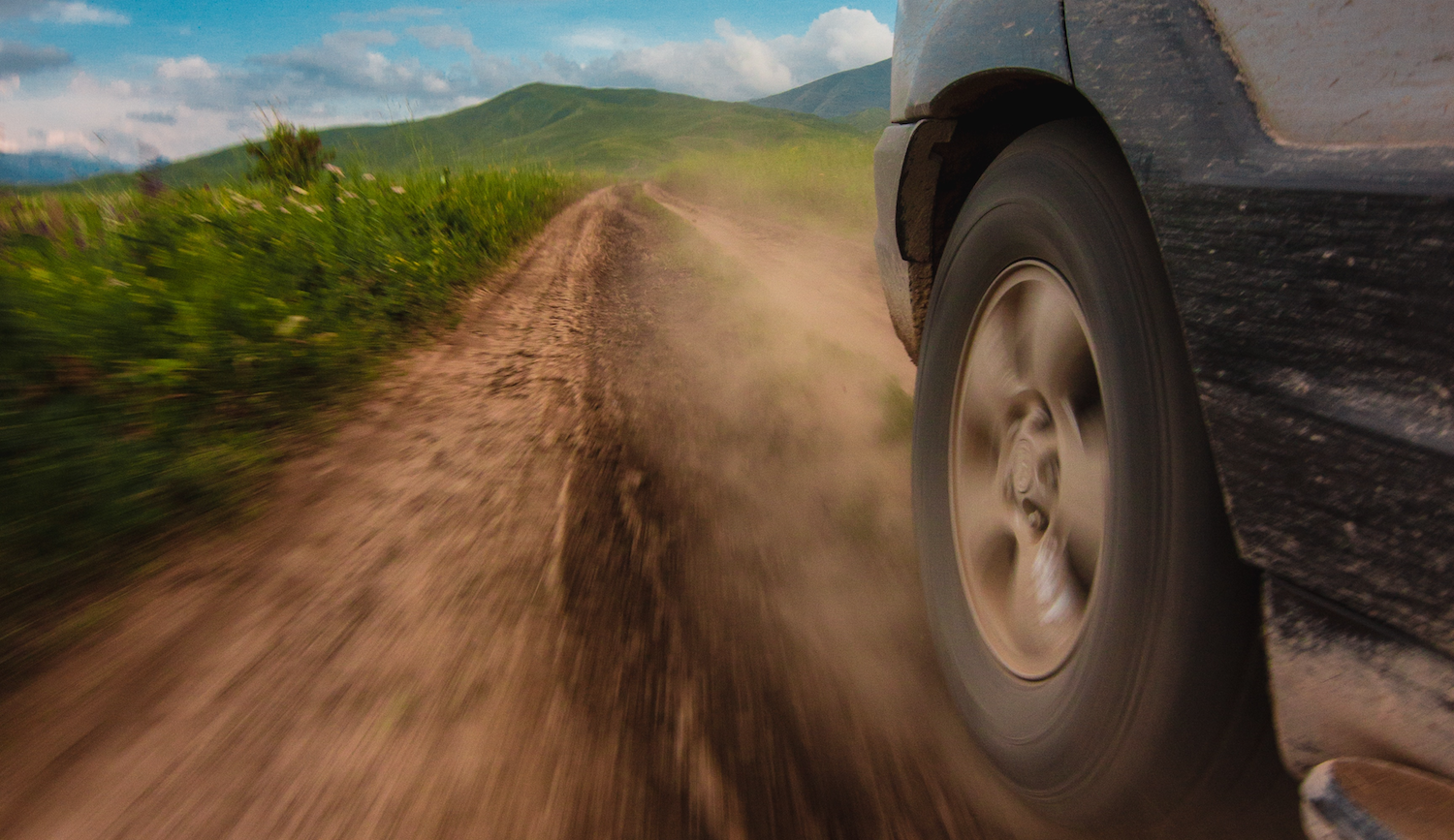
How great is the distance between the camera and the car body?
0.60 metres

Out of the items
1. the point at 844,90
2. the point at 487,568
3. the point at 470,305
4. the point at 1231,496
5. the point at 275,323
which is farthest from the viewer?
the point at 844,90

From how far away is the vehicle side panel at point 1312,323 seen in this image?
60 centimetres

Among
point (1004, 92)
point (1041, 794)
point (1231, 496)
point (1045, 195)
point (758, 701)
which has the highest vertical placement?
point (1004, 92)

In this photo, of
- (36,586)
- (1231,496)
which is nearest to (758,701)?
(1231,496)

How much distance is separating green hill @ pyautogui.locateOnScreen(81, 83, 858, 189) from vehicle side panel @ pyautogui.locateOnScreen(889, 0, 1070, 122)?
538 centimetres

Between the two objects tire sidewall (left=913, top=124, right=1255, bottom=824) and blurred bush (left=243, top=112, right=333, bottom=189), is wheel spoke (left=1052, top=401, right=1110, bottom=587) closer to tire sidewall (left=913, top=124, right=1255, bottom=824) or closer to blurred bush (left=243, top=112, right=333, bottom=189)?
tire sidewall (left=913, top=124, right=1255, bottom=824)

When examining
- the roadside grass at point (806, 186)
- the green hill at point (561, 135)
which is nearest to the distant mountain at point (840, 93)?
the green hill at point (561, 135)

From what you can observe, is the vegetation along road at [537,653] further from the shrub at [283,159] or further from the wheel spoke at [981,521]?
the shrub at [283,159]

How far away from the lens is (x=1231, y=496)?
2.47 feet

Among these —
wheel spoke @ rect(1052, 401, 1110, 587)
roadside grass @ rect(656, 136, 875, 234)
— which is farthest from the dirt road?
roadside grass @ rect(656, 136, 875, 234)

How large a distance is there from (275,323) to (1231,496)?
343 centimetres

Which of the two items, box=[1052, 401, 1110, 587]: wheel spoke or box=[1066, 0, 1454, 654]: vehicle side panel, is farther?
box=[1052, 401, 1110, 587]: wheel spoke

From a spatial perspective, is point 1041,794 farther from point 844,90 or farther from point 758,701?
point 844,90

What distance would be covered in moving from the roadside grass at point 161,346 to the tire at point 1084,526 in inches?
78.7
